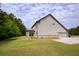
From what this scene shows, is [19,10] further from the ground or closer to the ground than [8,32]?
further from the ground

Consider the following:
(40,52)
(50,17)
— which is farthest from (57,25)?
(40,52)

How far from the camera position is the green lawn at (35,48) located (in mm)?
3949

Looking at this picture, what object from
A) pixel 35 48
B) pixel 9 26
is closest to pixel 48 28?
pixel 35 48

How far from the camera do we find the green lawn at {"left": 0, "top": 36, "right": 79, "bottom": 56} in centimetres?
395

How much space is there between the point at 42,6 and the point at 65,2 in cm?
28

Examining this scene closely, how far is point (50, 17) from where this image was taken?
397 cm

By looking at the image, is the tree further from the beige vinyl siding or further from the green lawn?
the beige vinyl siding

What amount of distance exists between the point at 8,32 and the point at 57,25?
60 centimetres

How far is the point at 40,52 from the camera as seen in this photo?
3953 mm

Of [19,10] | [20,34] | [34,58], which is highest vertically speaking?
[19,10]

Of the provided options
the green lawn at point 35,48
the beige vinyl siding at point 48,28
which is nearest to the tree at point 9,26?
the green lawn at point 35,48

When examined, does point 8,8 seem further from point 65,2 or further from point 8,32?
point 65,2

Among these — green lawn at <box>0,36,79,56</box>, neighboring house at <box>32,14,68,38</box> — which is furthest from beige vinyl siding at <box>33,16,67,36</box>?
green lawn at <box>0,36,79,56</box>

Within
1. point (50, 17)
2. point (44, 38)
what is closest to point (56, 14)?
point (50, 17)
